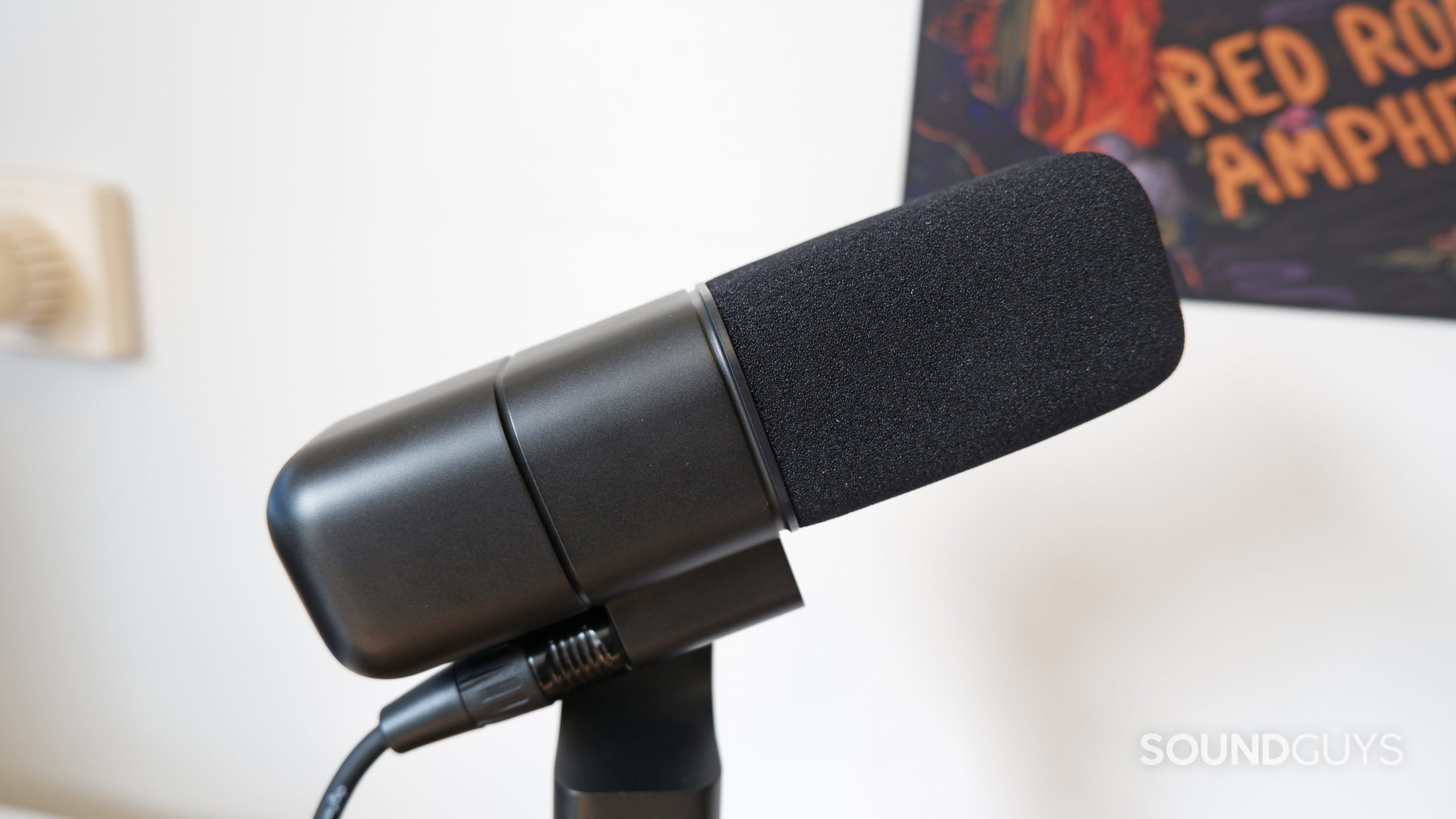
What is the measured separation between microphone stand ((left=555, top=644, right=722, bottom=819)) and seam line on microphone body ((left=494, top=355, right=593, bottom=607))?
0.31 feet

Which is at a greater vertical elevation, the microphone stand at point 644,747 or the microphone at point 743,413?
the microphone at point 743,413

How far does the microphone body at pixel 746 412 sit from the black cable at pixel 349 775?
8 centimetres

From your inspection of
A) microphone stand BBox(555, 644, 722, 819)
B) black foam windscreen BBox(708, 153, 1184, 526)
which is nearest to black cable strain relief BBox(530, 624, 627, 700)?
microphone stand BBox(555, 644, 722, 819)

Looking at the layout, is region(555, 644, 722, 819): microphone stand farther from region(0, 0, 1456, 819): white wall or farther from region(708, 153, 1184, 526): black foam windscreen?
region(0, 0, 1456, 819): white wall

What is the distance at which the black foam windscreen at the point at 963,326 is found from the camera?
35 cm

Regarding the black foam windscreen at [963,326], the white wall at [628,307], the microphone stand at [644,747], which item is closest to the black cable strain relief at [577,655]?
the microphone stand at [644,747]

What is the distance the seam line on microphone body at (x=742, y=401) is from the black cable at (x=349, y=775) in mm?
238

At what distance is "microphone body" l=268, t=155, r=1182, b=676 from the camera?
1.16 feet

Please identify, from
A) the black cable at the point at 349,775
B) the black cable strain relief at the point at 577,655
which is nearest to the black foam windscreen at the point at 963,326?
the black cable strain relief at the point at 577,655

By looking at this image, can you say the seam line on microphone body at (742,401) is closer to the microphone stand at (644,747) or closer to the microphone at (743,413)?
the microphone at (743,413)

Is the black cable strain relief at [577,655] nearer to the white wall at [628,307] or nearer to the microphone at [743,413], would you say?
the microphone at [743,413]

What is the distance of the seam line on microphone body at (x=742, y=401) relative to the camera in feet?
1.20

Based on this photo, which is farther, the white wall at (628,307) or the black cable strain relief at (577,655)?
the white wall at (628,307)

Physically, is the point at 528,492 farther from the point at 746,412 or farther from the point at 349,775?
the point at 349,775
